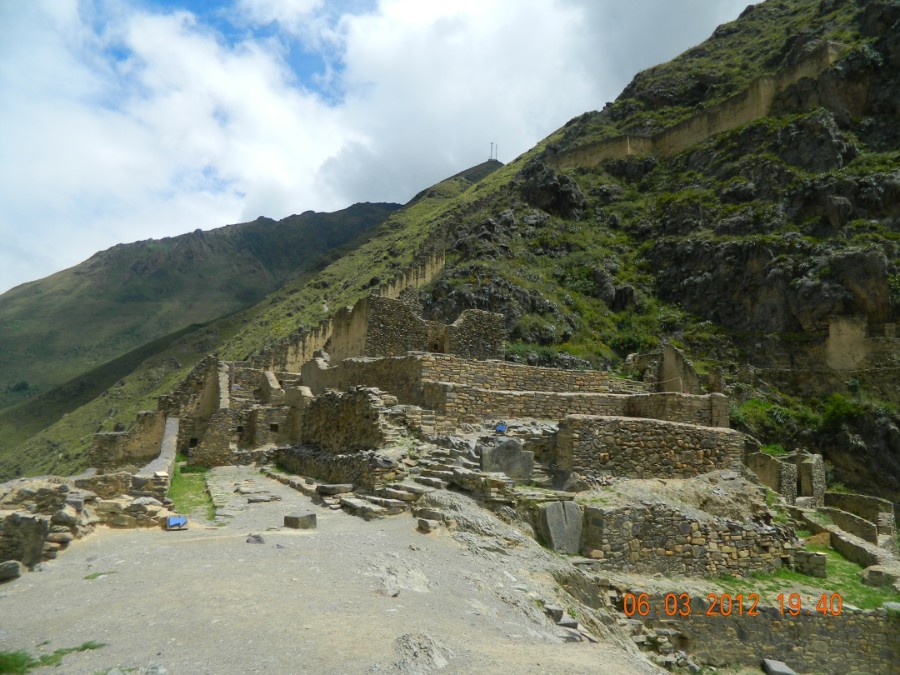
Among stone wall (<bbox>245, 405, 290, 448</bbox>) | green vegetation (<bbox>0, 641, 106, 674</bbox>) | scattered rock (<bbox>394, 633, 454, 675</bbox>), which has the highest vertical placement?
green vegetation (<bbox>0, 641, 106, 674</bbox>)

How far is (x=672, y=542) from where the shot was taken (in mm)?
8352

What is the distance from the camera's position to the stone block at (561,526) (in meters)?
7.73

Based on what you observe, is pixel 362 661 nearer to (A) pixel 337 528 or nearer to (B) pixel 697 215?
(A) pixel 337 528

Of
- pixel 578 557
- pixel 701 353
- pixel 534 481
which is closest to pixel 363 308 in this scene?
pixel 534 481

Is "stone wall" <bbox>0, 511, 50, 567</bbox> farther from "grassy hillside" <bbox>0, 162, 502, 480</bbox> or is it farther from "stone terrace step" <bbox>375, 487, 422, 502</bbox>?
"grassy hillside" <bbox>0, 162, 502, 480</bbox>

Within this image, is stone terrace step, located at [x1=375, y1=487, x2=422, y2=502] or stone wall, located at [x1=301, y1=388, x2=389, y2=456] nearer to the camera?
stone terrace step, located at [x1=375, y1=487, x2=422, y2=502]

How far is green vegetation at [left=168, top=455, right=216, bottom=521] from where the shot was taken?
1009cm

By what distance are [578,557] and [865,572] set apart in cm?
638

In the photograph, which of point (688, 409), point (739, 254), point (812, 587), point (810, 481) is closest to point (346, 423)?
point (688, 409)

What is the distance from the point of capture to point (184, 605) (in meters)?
4.61

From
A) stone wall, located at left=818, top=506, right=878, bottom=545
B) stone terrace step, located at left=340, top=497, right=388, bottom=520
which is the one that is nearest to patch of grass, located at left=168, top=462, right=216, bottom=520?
stone terrace step, located at left=340, top=497, right=388, bottom=520

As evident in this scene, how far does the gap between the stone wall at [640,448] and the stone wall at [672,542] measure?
44.5 inches

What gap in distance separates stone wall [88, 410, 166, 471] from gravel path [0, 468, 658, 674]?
13032mm

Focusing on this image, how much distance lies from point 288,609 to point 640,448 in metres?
6.70
